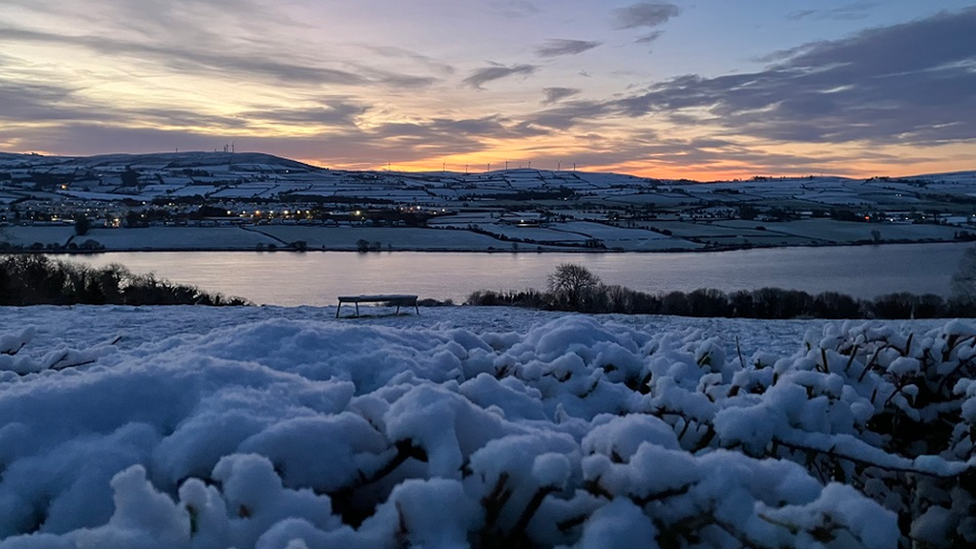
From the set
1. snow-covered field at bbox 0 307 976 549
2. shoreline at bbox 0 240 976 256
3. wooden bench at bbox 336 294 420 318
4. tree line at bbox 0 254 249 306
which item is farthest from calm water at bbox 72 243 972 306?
snow-covered field at bbox 0 307 976 549

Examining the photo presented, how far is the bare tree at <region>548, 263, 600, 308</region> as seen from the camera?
2303cm

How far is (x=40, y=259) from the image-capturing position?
24.2m

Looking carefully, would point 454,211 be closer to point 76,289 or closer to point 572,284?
point 572,284

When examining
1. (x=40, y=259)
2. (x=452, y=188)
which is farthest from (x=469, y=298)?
(x=452, y=188)

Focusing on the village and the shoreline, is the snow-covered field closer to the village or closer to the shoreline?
the village

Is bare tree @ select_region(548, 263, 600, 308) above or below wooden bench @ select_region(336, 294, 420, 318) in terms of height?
below

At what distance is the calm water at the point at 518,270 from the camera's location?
29.2 m

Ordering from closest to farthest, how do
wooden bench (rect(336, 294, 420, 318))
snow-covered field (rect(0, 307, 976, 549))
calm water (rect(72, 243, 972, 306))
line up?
1. snow-covered field (rect(0, 307, 976, 549))
2. wooden bench (rect(336, 294, 420, 318))
3. calm water (rect(72, 243, 972, 306))

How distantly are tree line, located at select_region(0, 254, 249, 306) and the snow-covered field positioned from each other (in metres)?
17.3

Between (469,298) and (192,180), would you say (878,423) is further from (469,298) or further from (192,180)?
(192,180)

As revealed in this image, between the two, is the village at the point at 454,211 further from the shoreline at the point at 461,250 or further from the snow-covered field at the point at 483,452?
the snow-covered field at the point at 483,452

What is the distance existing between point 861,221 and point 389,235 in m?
49.6

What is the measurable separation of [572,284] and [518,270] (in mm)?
13059

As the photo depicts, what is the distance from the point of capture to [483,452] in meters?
1.26
